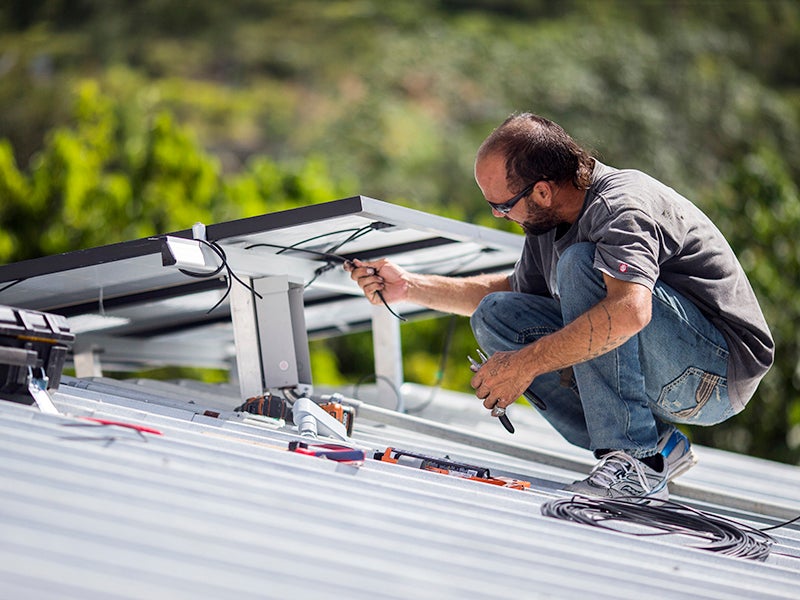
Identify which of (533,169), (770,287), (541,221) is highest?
(533,169)

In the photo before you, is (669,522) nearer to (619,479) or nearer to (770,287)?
(619,479)

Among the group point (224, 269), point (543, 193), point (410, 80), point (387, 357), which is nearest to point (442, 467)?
point (543, 193)

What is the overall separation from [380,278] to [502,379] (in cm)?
91

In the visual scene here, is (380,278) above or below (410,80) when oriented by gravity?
below

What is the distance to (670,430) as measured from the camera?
326 cm

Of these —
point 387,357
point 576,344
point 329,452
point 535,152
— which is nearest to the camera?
point 329,452

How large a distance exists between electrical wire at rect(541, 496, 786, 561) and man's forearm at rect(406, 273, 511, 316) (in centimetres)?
114

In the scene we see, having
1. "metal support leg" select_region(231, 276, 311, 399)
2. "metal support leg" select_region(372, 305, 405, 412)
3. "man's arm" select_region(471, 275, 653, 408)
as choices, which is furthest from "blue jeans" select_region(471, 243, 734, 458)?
"metal support leg" select_region(372, 305, 405, 412)

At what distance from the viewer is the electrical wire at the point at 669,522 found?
8.00ft

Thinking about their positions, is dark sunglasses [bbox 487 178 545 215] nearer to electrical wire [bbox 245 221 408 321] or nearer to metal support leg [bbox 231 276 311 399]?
electrical wire [bbox 245 221 408 321]

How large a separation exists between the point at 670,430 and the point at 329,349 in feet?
31.4

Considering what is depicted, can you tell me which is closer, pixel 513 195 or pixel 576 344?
pixel 576 344

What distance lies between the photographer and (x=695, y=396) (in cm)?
312

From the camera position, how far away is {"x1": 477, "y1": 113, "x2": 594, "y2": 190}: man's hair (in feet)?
9.87
